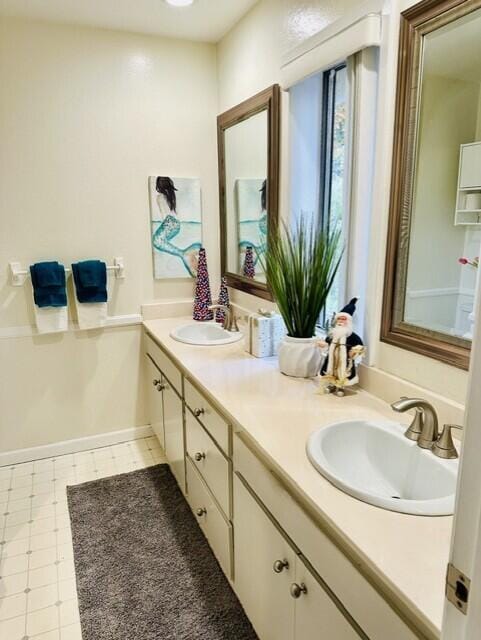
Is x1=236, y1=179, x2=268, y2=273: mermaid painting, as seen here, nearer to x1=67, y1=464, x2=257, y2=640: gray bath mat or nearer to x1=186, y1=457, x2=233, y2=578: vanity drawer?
x1=186, y1=457, x2=233, y2=578: vanity drawer

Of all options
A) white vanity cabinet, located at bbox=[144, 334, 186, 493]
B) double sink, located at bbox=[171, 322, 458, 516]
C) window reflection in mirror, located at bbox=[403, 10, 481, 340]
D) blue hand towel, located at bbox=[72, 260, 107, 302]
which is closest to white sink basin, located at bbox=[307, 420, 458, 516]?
double sink, located at bbox=[171, 322, 458, 516]

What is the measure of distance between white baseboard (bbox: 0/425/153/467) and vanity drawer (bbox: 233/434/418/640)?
68.5 inches

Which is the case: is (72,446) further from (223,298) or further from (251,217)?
(251,217)

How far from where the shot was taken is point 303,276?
1.73 m

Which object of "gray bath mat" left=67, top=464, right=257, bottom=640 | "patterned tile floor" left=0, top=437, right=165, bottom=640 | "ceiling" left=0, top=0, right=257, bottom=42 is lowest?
"patterned tile floor" left=0, top=437, right=165, bottom=640

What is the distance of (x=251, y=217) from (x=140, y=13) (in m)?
1.15

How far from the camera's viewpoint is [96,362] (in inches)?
110

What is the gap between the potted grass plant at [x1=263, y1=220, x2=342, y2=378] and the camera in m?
1.70

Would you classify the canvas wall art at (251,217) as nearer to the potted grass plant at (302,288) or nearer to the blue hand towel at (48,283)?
the potted grass plant at (302,288)

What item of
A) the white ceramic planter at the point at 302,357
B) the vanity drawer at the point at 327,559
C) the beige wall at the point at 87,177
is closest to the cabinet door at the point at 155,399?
the beige wall at the point at 87,177

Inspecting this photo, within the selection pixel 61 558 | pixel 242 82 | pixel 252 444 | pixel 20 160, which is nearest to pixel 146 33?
pixel 242 82

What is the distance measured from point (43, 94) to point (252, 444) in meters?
2.18

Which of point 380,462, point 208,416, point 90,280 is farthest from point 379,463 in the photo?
point 90,280

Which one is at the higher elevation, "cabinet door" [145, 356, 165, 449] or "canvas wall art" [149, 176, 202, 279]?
"canvas wall art" [149, 176, 202, 279]
